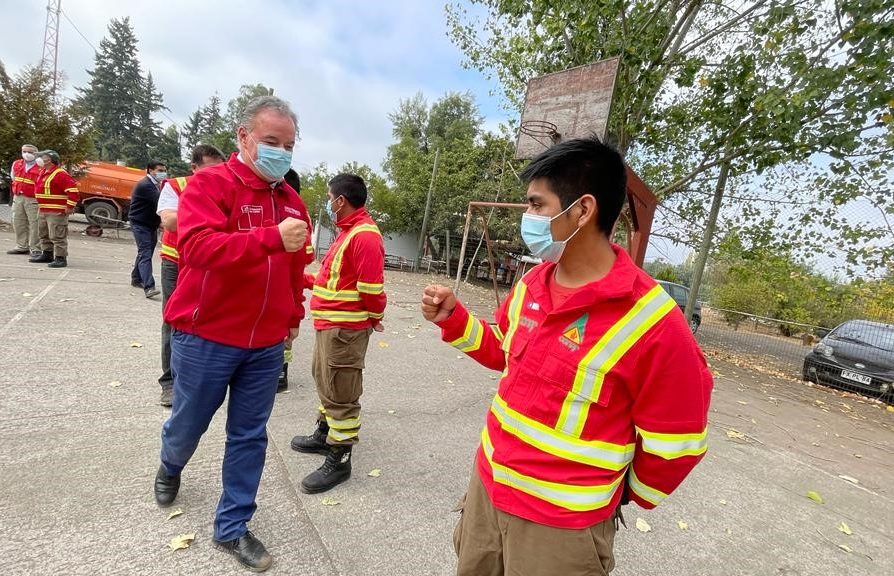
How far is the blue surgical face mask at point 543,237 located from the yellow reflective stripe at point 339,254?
62.3 inches

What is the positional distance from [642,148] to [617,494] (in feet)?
36.6

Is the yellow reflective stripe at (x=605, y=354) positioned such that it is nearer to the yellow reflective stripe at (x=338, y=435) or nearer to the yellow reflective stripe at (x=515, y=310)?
the yellow reflective stripe at (x=515, y=310)

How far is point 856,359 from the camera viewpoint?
820 cm

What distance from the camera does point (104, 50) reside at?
47750 millimetres

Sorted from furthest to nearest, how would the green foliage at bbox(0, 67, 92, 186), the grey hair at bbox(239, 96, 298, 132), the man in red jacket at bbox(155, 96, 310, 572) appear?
1. the green foliage at bbox(0, 67, 92, 186)
2. the grey hair at bbox(239, 96, 298, 132)
3. the man in red jacket at bbox(155, 96, 310, 572)

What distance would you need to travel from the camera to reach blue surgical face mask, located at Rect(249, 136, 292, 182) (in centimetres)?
192

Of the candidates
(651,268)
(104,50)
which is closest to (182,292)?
(651,268)

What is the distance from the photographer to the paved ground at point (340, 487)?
2148 mm

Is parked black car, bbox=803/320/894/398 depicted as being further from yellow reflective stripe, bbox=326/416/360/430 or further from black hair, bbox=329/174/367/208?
black hair, bbox=329/174/367/208

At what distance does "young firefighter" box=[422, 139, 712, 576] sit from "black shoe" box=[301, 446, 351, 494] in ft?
4.99

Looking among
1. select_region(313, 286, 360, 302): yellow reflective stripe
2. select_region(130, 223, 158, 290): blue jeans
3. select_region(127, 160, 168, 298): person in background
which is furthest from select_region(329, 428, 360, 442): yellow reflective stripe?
select_region(130, 223, 158, 290): blue jeans

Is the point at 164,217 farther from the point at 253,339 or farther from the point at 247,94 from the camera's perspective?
the point at 247,94

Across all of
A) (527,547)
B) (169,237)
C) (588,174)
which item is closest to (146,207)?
(169,237)

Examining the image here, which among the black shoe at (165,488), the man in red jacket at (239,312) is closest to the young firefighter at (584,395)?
the man in red jacket at (239,312)
